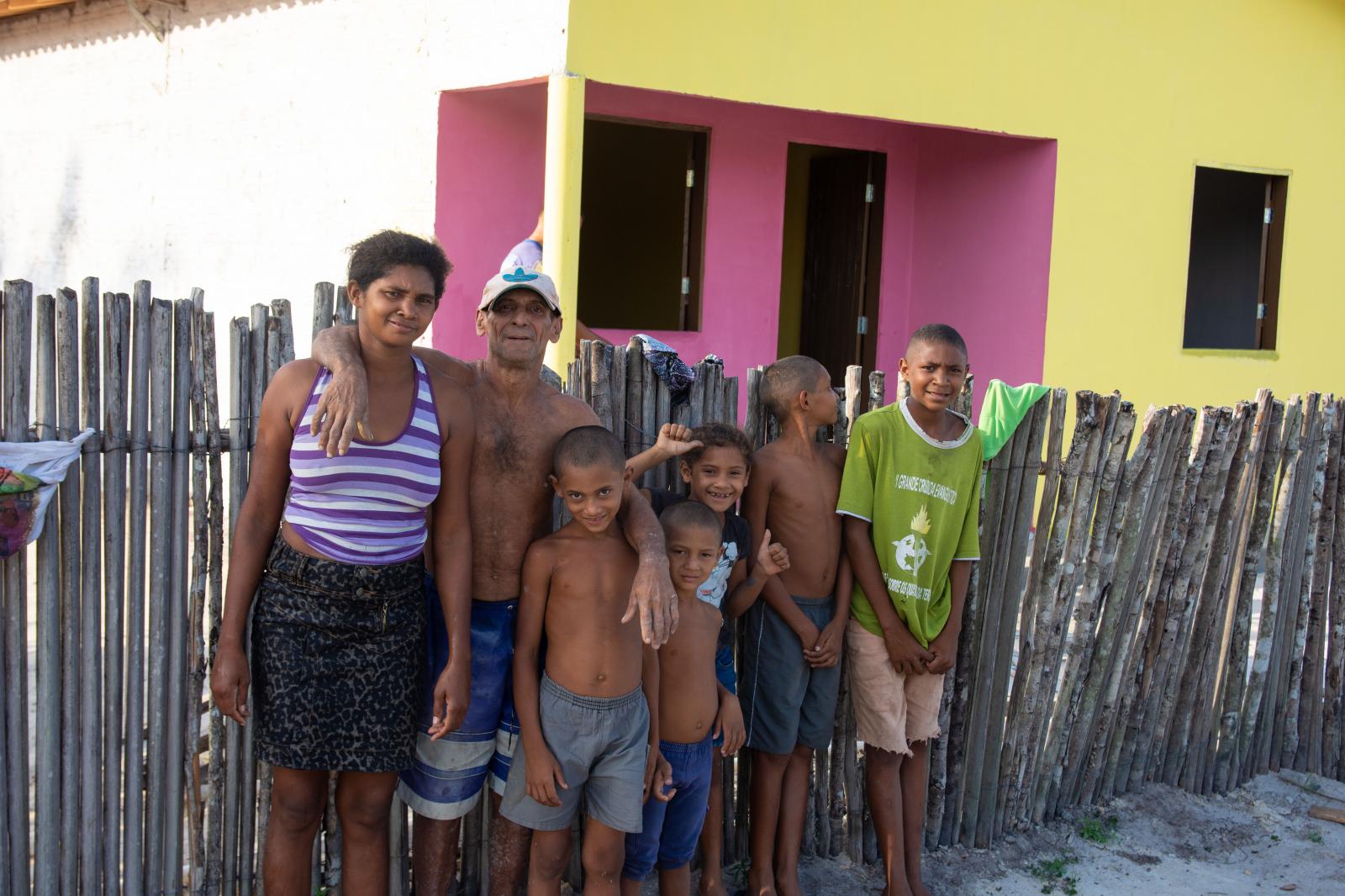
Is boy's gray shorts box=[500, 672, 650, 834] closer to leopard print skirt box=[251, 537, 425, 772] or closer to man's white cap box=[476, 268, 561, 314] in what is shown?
leopard print skirt box=[251, 537, 425, 772]

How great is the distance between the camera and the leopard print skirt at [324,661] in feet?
9.52

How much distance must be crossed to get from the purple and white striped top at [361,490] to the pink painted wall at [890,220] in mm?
4822

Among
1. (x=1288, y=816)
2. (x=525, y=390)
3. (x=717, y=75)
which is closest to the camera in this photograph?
(x=525, y=390)

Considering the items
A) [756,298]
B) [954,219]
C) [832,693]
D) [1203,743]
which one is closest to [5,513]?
[832,693]

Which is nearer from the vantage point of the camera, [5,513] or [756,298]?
[5,513]

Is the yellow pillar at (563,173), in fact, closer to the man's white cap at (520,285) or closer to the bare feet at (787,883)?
the man's white cap at (520,285)

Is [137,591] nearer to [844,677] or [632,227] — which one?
[844,677]

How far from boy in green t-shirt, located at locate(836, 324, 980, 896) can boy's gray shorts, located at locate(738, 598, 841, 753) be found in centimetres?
16

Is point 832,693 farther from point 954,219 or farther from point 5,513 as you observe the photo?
point 954,219

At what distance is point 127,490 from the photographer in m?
3.25

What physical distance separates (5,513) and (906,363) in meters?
2.58

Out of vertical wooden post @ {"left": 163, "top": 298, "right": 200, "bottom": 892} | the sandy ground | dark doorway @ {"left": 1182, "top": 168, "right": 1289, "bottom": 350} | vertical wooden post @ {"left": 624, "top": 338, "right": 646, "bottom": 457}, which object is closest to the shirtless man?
vertical wooden post @ {"left": 624, "top": 338, "right": 646, "bottom": 457}

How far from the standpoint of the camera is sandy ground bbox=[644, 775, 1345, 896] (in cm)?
414

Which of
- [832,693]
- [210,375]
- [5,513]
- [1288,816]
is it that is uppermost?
[210,375]
